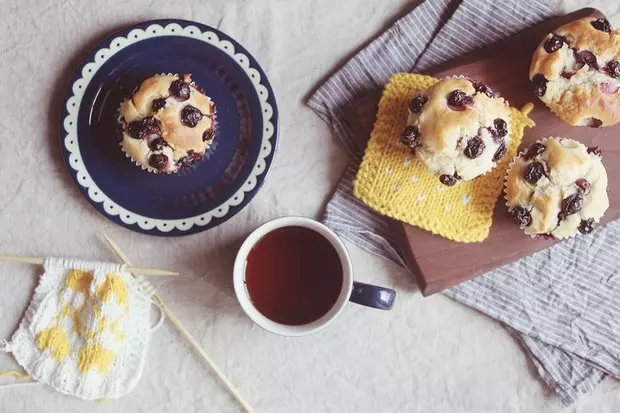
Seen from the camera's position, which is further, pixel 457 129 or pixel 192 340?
pixel 192 340

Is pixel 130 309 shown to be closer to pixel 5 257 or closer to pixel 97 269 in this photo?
pixel 97 269

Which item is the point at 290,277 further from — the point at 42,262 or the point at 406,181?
the point at 42,262

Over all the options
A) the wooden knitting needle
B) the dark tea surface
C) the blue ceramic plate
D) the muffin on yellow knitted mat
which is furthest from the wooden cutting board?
the wooden knitting needle

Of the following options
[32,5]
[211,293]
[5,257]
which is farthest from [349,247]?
[32,5]

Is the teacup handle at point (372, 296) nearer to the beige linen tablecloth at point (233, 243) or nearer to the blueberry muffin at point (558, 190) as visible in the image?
the beige linen tablecloth at point (233, 243)

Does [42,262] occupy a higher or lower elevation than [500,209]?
higher

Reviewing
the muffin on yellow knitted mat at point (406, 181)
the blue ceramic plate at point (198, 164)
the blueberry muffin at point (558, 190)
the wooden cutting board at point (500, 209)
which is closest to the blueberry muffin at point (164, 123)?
the blue ceramic plate at point (198, 164)

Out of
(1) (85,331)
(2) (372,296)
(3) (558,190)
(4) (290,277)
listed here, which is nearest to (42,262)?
(1) (85,331)

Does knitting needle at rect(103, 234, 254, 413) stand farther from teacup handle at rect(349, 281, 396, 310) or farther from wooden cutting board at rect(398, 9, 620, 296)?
wooden cutting board at rect(398, 9, 620, 296)
